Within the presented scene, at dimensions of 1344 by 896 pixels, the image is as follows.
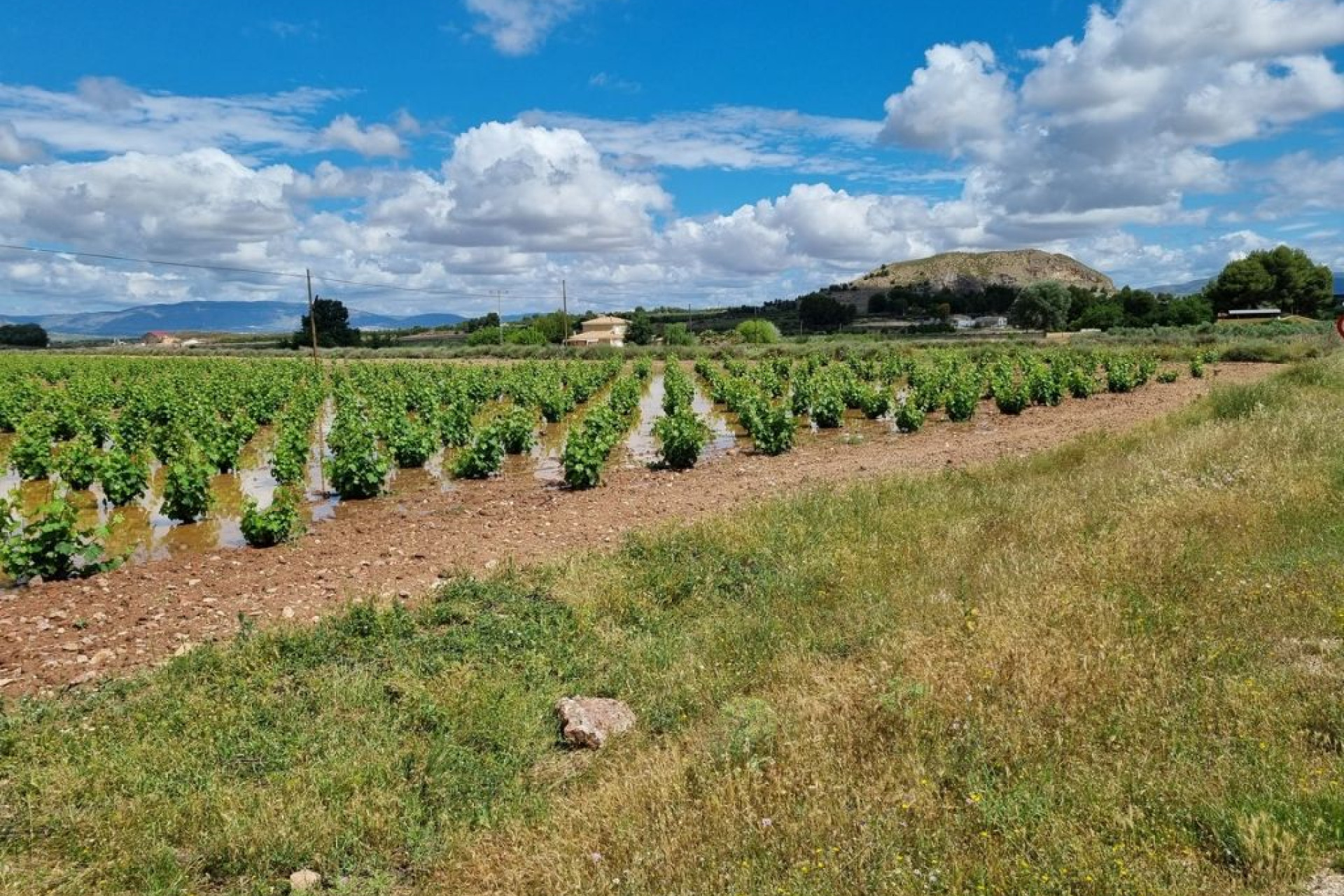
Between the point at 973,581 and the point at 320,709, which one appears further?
the point at 973,581

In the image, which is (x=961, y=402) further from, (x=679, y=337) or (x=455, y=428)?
(x=679, y=337)

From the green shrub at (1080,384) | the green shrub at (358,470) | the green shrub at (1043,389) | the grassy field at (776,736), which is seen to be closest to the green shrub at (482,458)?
the green shrub at (358,470)

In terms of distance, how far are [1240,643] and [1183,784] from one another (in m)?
2.06

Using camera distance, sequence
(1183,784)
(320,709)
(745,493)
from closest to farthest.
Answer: (1183,784) < (320,709) < (745,493)

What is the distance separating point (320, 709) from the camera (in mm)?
6328

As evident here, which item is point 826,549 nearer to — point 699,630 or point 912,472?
point 699,630

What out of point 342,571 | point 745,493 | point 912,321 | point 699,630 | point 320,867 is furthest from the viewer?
point 912,321

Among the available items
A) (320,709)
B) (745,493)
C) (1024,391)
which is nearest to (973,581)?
(320,709)

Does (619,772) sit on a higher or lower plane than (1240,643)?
lower

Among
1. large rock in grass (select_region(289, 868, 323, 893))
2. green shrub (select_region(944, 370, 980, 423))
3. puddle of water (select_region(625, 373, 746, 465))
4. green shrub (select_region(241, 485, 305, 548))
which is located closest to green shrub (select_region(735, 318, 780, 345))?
puddle of water (select_region(625, 373, 746, 465))

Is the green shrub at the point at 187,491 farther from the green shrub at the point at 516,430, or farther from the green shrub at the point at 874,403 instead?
the green shrub at the point at 874,403

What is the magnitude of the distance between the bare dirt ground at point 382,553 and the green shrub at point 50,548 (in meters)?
0.40

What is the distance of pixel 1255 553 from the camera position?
7727 mm

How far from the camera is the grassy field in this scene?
4.16 m
